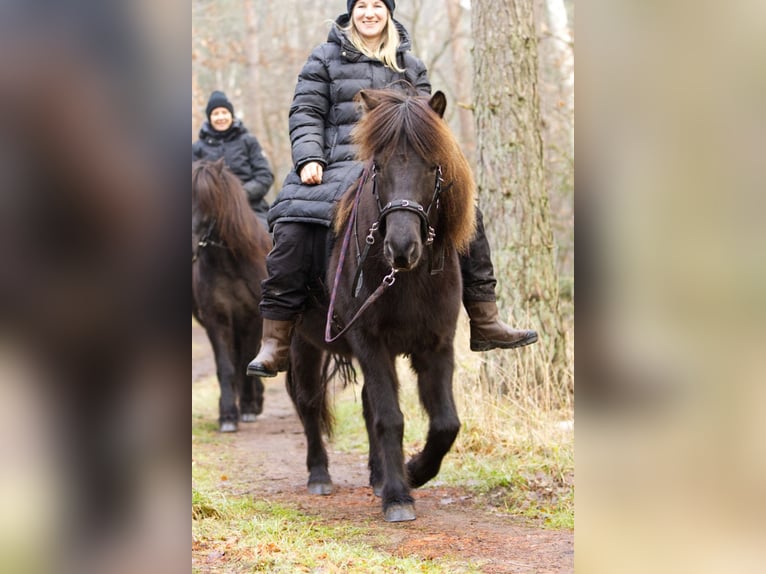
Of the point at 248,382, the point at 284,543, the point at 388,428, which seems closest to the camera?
the point at 284,543

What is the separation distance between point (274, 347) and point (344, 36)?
6.42 ft

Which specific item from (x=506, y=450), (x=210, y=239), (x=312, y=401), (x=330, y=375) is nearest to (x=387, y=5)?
(x=330, y=375)

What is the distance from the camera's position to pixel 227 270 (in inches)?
372

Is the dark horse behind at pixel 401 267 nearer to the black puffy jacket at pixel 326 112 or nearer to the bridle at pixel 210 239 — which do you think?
the black puffy jacket at pixel 326 112

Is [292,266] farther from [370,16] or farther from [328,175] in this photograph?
[370,16]

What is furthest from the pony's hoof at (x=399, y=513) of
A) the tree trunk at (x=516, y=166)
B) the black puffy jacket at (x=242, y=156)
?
the black puffy jacket at (x=242, y=156)

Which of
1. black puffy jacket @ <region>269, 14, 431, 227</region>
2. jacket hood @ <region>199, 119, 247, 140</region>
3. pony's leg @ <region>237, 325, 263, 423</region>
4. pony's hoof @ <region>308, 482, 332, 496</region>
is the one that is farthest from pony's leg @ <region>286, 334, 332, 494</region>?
jacket hood @ <region>199, 119, 247, 140</region>

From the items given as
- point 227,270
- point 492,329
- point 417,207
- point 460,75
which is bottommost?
point 492,329

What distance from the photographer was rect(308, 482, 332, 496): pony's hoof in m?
6.37

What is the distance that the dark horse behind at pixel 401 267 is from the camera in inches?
182

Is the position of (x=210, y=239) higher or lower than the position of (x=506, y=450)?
higher

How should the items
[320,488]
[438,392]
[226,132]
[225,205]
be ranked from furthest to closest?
1. [226,132]
2. [225,205]
3. [320,488]
4. [438,392]
